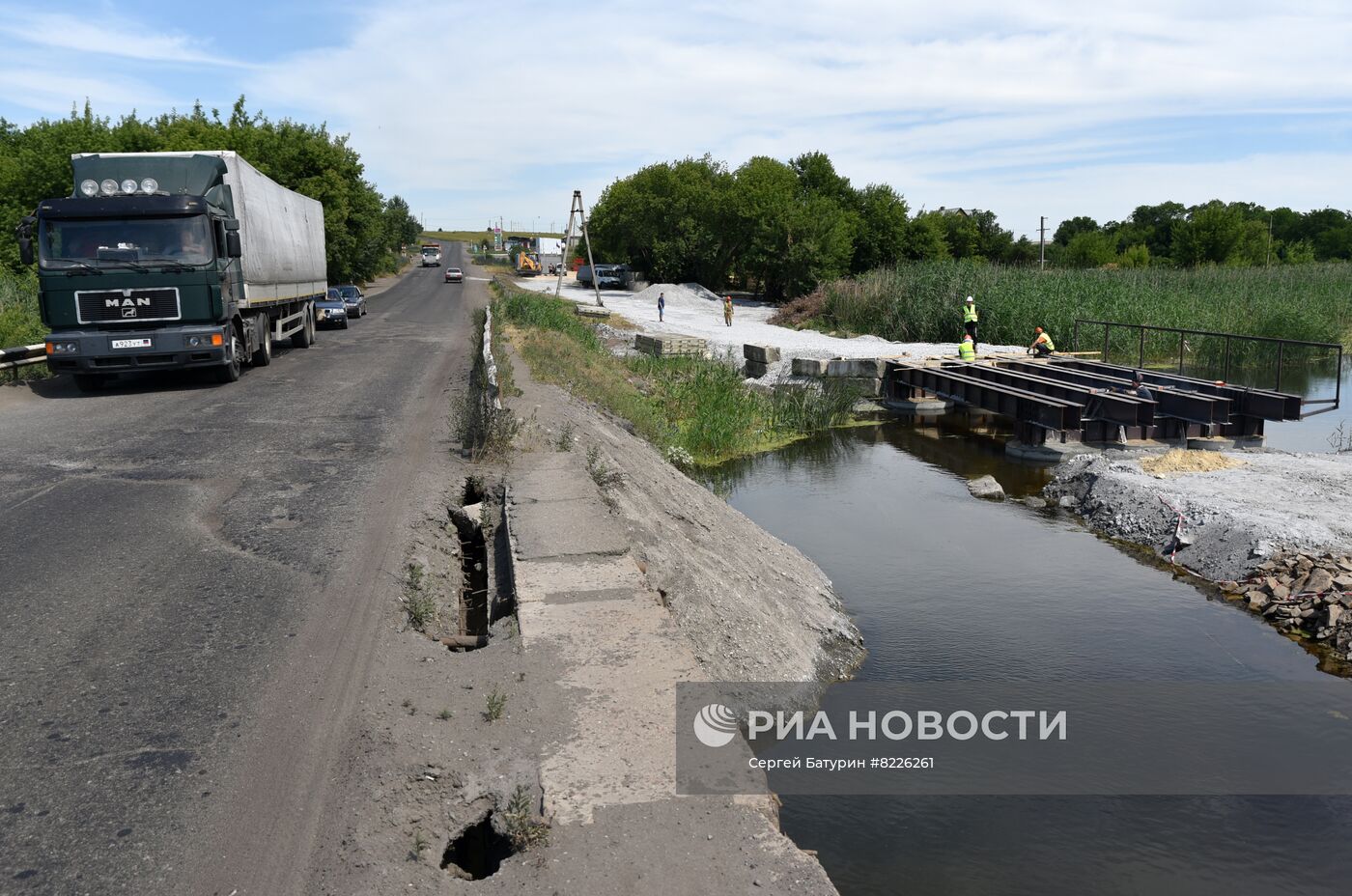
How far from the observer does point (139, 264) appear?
1566 centimetres

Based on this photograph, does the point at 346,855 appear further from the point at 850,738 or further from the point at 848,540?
the point at 848,540

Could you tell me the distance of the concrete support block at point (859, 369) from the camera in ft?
81.5

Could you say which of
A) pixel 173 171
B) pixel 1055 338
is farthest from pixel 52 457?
pixel 1055 338

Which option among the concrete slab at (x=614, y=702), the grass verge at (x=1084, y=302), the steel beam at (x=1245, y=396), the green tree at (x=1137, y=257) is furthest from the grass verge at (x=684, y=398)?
the green tree at (x=1137, y=257)

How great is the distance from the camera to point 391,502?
900cm

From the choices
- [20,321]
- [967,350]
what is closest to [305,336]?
[20,321]

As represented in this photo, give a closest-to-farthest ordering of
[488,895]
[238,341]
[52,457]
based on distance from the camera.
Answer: [488,895] → [52,457] → [238,341]

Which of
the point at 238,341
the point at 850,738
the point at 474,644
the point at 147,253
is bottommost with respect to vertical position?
the point at 850,738

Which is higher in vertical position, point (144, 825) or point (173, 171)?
point (173, 171)

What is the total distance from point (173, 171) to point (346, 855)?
51.3 ft

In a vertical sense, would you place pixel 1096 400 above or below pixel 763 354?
below

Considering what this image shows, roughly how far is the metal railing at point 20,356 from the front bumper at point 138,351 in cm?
172

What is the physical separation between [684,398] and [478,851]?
1711 cm

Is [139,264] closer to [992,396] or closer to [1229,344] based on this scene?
[992,396]
